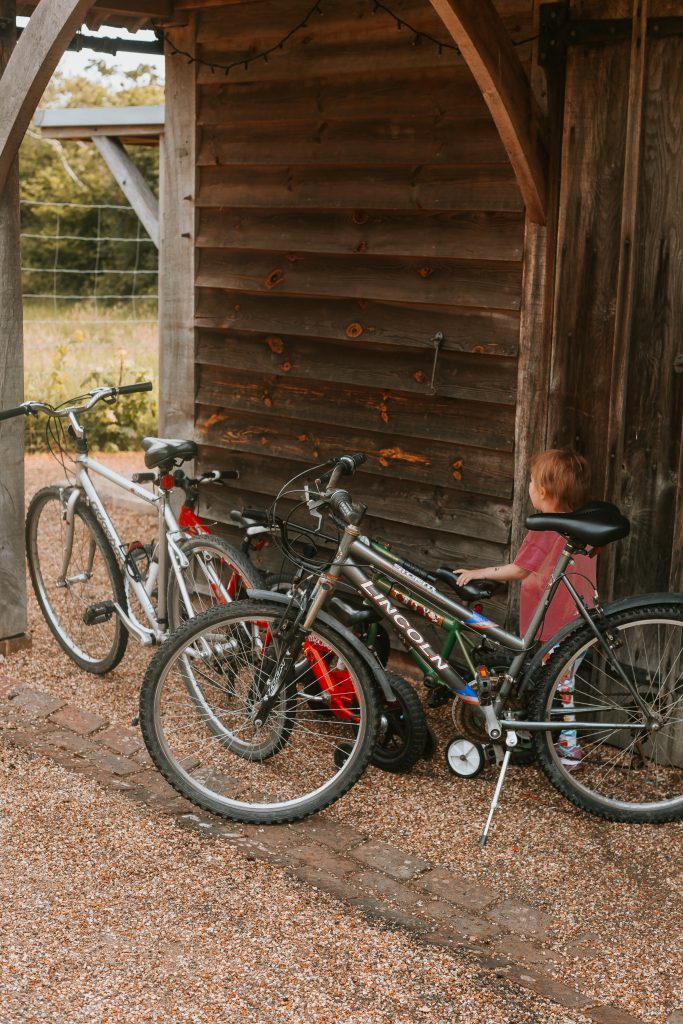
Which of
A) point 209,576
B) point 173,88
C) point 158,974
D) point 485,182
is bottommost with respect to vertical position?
point 158,974

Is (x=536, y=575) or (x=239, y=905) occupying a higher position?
(x=536, y=575)

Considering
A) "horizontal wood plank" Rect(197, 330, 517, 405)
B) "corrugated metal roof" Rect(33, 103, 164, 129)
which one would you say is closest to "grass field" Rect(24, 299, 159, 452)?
"horizontal wood plank" Rect(197, 330, 517, 405)

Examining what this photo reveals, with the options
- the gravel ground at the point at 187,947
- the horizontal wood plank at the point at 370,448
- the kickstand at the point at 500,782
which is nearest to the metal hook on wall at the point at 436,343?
the horizontal wood plank at the point at 370,448

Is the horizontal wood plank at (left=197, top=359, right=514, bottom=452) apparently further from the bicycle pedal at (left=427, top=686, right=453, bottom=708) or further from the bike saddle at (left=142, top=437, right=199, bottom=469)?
the bicycle pedal at (left=427, top=686, right=453, bottom=708)

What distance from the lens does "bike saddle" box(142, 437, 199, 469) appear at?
442cm

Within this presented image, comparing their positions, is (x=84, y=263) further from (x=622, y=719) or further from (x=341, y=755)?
(x=622, y=719)

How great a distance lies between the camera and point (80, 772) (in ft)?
13.3

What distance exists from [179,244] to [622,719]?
3096mm

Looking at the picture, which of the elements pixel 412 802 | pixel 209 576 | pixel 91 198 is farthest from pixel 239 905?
pixel 91 198

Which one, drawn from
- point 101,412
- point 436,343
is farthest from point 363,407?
point 101,412

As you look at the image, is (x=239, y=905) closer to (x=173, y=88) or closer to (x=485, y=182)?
(x=485, y=182)

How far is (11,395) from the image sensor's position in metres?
4.98

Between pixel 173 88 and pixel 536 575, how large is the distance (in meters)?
3.02

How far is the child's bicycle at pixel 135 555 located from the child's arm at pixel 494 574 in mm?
765
